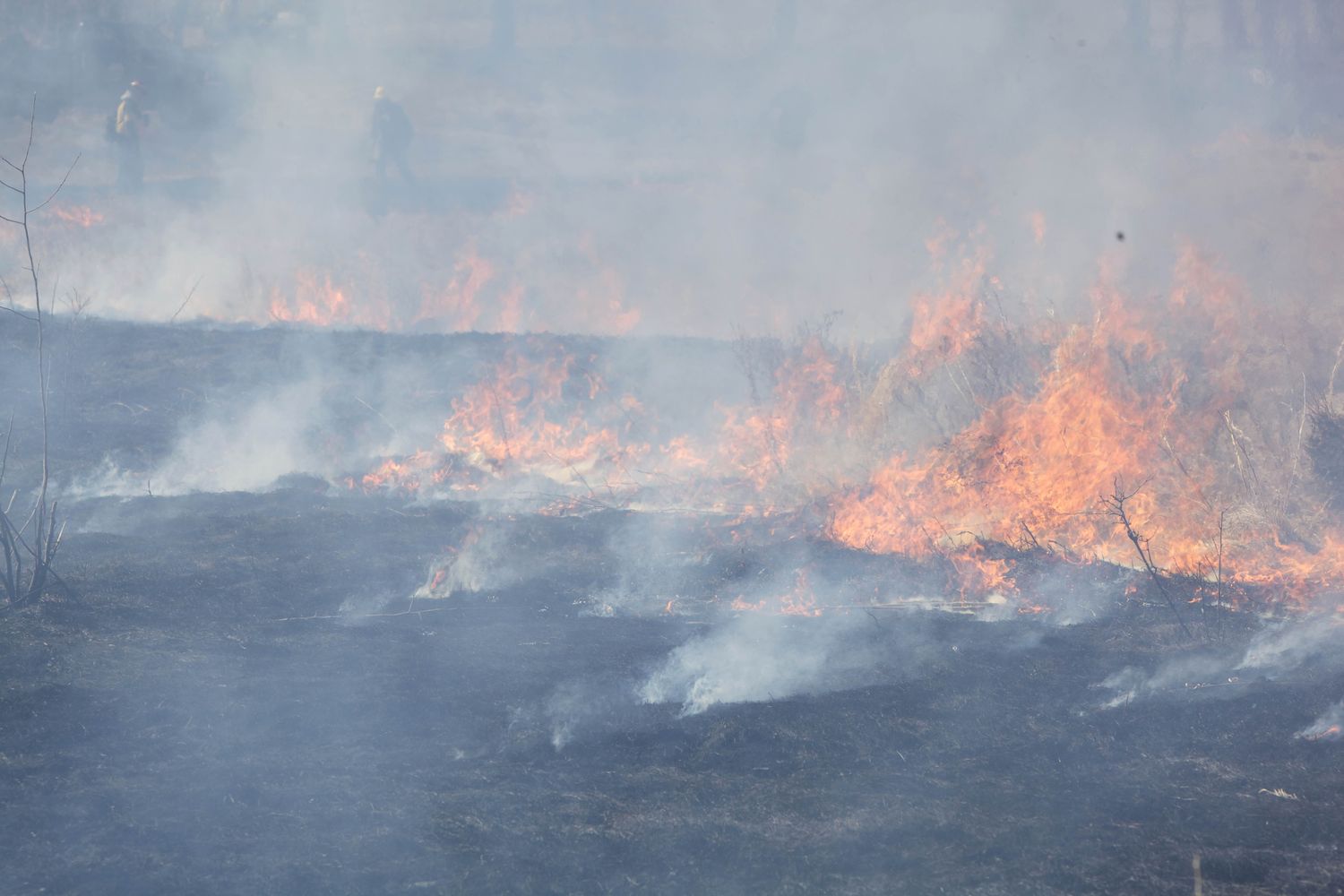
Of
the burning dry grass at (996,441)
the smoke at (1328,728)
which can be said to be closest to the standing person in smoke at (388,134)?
the burning dry grass at (996,441)

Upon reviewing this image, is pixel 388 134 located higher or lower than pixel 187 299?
higher

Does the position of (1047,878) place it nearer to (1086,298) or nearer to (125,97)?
(1086,298)

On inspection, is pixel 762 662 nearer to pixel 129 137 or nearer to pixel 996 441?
pixel 996 441

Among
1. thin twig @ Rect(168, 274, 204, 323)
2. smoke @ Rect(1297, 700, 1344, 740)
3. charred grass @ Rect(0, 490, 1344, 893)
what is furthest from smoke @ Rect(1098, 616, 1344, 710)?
thin twig @ Rect(168, 274, 204, 323)

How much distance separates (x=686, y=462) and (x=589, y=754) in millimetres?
6595

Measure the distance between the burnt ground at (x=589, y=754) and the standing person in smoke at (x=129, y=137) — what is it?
1543 cm

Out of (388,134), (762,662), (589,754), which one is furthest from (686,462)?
(388,134)

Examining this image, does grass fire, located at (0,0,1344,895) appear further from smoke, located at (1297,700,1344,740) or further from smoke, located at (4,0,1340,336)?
smoke, located at (4,0,1340,336)

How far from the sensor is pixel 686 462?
1324 cm

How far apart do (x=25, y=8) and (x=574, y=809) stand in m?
33.7

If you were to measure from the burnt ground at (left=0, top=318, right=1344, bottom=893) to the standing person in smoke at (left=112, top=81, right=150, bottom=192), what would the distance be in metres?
15.4

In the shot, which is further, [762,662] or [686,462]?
[686,462]

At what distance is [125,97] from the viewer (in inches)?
821

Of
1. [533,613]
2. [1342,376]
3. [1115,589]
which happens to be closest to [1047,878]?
[1115,589]
